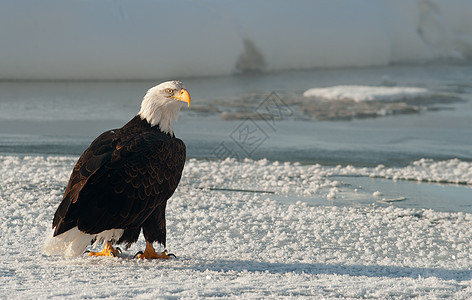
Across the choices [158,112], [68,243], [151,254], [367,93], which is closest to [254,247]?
[151,254]

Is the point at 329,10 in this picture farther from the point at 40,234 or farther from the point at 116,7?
the point at 40,234

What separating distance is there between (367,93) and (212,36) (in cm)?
268

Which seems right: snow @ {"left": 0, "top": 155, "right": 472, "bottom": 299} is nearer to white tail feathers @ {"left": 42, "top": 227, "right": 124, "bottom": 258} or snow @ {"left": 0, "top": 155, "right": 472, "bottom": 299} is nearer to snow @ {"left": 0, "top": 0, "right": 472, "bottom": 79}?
white tail feathers @ {"left": 42, "top": 227, "right": 124, "bottom": 258}

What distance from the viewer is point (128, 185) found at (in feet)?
10.1

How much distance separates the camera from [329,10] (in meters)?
12.1

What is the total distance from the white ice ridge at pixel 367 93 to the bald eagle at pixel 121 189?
581 cm

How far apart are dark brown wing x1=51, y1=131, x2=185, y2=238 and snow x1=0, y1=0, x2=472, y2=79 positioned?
6.64 m

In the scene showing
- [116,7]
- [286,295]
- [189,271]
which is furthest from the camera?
[116,7]

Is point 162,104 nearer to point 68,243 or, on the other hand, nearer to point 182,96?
point 182,96

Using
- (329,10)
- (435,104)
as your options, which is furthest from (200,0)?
(435,104)

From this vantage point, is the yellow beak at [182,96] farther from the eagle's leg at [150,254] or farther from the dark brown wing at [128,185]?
the eagle's leg at [150,254]

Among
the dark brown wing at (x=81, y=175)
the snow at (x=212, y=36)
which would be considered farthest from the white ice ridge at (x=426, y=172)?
the snow at (x=212, y=36)

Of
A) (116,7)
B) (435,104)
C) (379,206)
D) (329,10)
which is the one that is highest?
(329,10)

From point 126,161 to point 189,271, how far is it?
0.55 m
